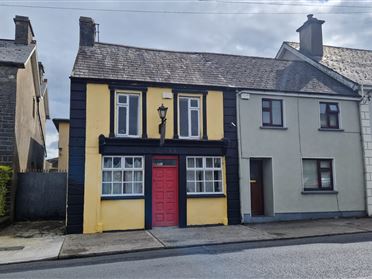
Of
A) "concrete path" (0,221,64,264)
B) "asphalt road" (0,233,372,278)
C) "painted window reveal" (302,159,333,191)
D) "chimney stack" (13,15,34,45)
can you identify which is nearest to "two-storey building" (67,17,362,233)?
"painted window reveal" (302,159,333,191)

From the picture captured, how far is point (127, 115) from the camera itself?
45.5 ft

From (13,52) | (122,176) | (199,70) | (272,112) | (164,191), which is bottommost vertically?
(164,191)

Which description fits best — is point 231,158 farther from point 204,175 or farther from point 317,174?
point 317,174

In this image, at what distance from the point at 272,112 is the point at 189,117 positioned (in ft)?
11.9

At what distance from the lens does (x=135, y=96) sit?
14.1 meters

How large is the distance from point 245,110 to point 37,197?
9.54 metres

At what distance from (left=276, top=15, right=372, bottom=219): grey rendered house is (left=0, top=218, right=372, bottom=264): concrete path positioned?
10.8ft

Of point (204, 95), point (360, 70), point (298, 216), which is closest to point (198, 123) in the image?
point (204, 95)

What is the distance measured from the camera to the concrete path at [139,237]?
9.84 meters

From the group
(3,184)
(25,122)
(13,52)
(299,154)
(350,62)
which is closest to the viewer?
(3,184)

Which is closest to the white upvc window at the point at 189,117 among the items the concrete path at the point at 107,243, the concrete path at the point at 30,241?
the concrete path at the point at 107,243

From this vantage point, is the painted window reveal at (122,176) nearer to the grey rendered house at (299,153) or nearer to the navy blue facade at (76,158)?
the navy blue facade at (76,158)

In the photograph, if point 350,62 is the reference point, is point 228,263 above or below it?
below

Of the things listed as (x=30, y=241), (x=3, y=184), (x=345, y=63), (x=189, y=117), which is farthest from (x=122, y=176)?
(x=345, y=63)
